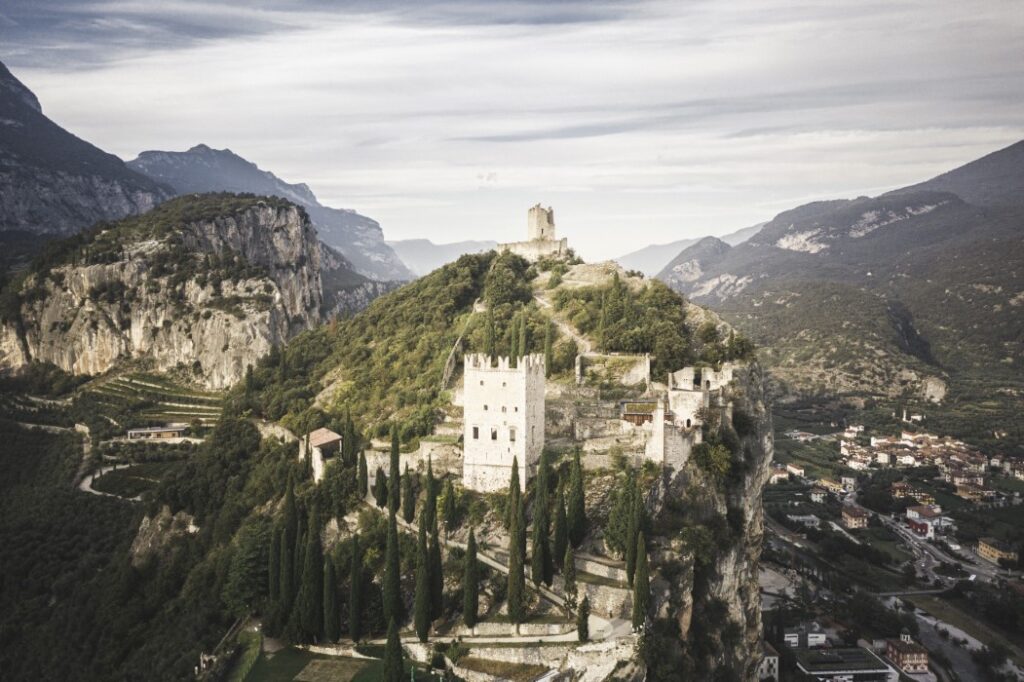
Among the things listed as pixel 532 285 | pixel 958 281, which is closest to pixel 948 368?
pixel 958 281

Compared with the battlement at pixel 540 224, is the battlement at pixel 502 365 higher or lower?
lower

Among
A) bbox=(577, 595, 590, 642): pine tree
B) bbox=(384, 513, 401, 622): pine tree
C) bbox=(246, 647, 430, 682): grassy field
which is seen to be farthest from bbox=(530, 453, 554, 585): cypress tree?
bbox=(246, 647, 430, 682): grassy field

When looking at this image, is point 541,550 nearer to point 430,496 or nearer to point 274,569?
point 430,496

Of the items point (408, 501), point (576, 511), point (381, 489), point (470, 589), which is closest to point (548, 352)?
point (381, 489)

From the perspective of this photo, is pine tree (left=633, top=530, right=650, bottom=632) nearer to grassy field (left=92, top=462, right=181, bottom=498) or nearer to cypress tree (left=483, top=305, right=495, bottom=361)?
cypress tree (left=483, top=305, right=495, bottom=361)

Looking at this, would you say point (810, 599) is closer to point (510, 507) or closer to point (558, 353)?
point (558, 353)

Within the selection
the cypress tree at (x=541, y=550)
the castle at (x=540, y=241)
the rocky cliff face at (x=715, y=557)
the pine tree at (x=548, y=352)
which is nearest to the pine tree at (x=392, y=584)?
the cypress tree at (x=541, y=550)

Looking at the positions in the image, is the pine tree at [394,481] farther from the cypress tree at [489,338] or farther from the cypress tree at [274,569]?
the cypress tree at [489,338]
